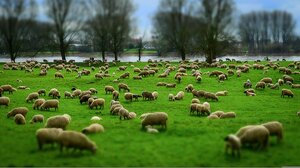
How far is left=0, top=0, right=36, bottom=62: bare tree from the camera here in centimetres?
6944

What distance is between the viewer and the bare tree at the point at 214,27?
6094 cm

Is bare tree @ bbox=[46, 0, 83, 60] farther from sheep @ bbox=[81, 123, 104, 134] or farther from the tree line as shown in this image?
sheep @ bbox=[81, 123, 104, 134]

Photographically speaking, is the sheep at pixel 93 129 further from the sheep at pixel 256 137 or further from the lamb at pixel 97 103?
the lamb at pixel 97 103

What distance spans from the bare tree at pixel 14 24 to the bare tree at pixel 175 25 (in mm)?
24895

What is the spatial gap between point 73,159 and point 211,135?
607 cm

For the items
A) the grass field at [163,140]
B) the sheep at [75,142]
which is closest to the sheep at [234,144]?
the grass field at [163,140]

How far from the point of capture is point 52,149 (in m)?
14.2

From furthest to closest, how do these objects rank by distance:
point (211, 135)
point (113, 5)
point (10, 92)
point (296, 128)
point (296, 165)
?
point (113, 5)
point (10, 92)
point (296, 128)
point (211, 135)
point (296, 165)

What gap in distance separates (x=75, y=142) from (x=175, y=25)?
207 feet

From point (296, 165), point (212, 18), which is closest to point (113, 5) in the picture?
point (212, 18)

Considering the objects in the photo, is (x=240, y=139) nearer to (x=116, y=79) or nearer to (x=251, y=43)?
(x=116, y=79)

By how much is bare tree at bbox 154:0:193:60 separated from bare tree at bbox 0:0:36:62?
24895mm

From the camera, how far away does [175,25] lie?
74750mm

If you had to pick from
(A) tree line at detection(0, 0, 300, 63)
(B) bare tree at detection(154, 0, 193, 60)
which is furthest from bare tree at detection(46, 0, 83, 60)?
(B) bare tree at detection(154, 0, 193, 60)
